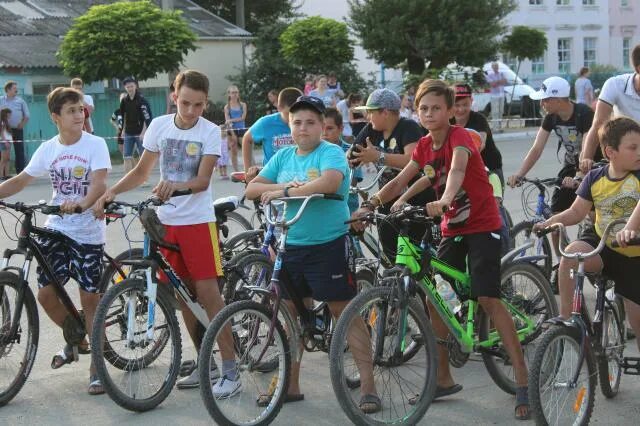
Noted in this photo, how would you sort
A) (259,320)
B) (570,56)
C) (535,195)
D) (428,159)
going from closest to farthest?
(259,320) < (428,159) < (535,195) < (570,56)

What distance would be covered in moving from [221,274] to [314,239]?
0.87 metres

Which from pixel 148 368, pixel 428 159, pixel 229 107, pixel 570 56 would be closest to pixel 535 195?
pixel 428 159

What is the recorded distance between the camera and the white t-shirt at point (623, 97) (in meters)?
8.20

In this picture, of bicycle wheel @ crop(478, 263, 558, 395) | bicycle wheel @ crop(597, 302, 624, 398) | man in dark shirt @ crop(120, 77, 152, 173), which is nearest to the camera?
bicycle wheel @ crop(597, 302, 624, 398)

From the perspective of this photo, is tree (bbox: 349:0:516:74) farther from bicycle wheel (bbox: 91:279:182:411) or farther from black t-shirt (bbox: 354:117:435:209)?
bicycle wheel (bbox: 91:279:182:411)

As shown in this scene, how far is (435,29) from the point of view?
3831 cm

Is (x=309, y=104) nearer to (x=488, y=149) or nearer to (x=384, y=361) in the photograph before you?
(x=384, y=361)

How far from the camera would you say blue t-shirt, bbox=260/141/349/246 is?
Answer: 231 inches

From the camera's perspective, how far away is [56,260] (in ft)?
21.5

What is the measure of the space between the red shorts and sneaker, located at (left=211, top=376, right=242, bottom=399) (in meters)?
0.91

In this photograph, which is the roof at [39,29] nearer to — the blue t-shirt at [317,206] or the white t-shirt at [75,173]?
the white t-shirt at [75,173]

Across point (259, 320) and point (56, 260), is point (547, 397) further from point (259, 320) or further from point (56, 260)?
point (56, 260)

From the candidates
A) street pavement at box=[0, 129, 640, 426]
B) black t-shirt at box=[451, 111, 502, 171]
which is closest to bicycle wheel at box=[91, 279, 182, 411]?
street pavement at box=[0, 129, 640, 426]

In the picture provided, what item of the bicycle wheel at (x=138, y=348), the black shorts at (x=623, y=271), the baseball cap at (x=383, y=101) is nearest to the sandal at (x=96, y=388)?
the bicycle wheel at (x=138, y=348)
